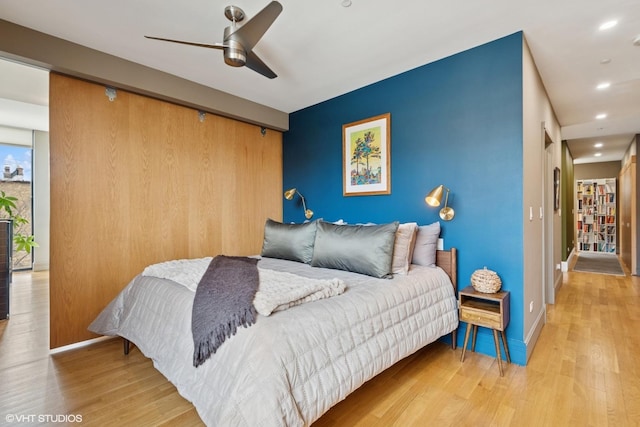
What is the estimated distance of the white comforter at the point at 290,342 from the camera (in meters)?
1.22

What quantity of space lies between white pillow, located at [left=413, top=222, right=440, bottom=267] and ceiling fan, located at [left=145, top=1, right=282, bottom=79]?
76.9 inches

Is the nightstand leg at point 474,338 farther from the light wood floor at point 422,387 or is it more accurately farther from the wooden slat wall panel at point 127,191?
the wooden slat wall panel at point 127,191

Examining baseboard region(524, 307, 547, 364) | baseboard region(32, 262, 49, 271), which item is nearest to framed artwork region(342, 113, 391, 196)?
baseboard region(524, 307, 547, 364)

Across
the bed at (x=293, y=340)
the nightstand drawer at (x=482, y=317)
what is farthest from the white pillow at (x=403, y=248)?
the nightstand drawer at (x=482, y=317)

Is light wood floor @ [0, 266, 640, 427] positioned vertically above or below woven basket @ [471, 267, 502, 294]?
below

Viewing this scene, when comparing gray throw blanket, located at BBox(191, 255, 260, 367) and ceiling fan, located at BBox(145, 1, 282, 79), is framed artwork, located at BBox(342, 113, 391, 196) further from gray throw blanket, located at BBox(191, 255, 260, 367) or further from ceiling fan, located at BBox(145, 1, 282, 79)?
gray throw blanket, located at BBox(191, 255, 260, 367)

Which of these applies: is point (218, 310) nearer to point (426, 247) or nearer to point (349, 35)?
point (426, 247)

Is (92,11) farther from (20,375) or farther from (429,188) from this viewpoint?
(429,188)

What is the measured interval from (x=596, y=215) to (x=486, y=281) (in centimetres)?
Answer: 900

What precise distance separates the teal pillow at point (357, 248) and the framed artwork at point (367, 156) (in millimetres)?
910

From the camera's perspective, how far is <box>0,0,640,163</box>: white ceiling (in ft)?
6.68

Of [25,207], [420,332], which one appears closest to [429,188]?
[420,332]

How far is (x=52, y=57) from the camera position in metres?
2.34

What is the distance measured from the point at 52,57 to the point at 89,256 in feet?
5.40
